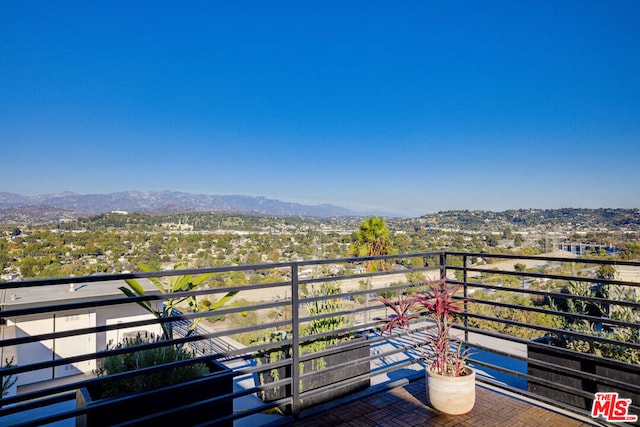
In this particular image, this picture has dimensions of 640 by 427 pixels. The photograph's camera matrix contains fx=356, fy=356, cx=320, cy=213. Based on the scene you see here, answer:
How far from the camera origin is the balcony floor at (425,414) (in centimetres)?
252

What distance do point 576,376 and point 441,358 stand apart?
1057 millimetres

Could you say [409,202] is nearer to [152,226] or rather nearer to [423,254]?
[152,226]

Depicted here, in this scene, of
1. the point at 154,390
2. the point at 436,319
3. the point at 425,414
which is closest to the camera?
the point at 154,390

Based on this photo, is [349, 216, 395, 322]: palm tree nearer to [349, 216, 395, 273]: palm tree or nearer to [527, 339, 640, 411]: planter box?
[349, 216, 395, 273]: palm tree

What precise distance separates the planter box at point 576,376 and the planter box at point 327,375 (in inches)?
56.2

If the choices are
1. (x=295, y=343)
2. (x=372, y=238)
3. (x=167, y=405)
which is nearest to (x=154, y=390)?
(x=167, y=405)

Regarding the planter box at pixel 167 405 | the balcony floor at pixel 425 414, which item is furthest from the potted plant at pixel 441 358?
the planter box at pixel 167 405

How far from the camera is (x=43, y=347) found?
787cm

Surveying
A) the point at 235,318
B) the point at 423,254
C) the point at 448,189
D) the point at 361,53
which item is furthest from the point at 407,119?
the point at 423,254

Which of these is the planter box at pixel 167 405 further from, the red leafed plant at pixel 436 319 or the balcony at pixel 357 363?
the red leafed plant at pixel 436 319

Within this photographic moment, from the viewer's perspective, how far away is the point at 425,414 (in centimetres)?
264

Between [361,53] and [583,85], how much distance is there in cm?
813

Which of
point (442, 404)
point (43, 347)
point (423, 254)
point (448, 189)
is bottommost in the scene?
point (43, 347)

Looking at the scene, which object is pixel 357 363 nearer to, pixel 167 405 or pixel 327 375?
pixel 327 375
